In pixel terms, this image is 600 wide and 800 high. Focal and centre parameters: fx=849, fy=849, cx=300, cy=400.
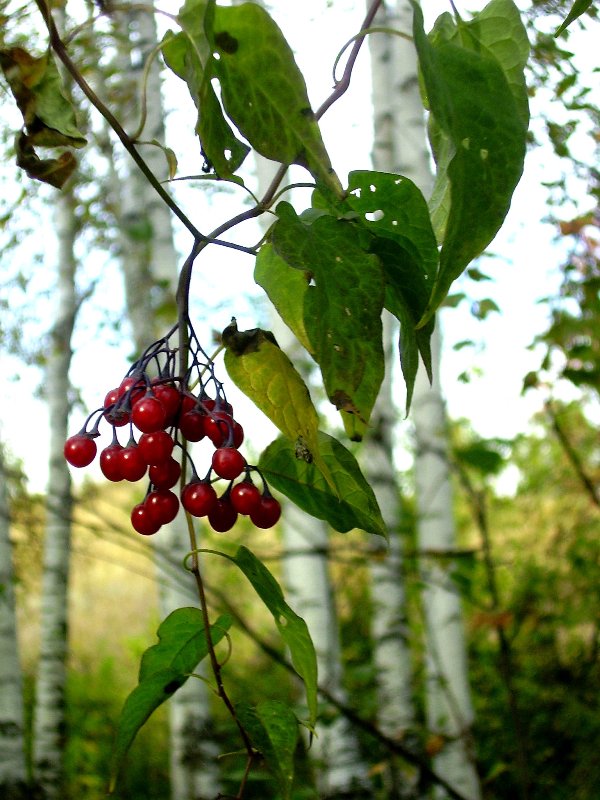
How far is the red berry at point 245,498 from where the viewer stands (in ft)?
1.53

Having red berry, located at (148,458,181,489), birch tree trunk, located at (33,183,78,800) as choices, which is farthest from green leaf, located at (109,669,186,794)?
birch tree trunk, located at (33,183,78,800)

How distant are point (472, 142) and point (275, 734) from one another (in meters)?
0.31

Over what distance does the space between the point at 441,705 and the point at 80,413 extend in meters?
1.84

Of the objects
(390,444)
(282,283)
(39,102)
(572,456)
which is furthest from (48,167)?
(390,444)

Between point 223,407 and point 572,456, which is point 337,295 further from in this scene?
point 572,456

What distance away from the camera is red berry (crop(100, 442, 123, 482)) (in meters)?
0.46

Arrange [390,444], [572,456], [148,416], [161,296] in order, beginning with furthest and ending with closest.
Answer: [161,296] → [390,444] → [572,456] → [148,416]

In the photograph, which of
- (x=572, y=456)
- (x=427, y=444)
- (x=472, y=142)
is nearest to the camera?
(x=472, y=142)

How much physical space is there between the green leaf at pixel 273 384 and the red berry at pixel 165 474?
8cm

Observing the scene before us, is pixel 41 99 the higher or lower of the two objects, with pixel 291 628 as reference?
higher

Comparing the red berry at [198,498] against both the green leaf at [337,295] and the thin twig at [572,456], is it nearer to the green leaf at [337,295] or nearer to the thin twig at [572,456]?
the green leaf at [337,295]

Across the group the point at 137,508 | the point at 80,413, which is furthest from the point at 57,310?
the point at 137,508

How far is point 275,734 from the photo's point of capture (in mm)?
443

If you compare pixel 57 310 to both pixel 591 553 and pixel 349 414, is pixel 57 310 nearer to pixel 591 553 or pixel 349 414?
pixel 591 553
